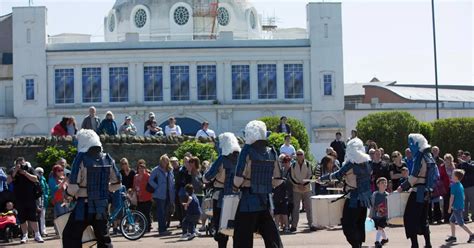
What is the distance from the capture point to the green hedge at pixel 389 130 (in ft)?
220

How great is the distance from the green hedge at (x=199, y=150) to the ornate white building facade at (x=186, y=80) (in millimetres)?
40988

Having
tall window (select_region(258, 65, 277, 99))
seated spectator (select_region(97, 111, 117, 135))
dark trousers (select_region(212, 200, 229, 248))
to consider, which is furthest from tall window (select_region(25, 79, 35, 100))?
dark trousers (select_region(212, 200, 229, 248))

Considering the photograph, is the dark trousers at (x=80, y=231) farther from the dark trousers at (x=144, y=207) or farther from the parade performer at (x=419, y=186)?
the dark trousers at (x=144, y=207)

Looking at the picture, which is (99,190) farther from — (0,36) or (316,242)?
(0,36)

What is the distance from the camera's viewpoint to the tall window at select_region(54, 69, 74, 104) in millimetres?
76688

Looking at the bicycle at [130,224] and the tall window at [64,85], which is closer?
the bicycle at [130,224]

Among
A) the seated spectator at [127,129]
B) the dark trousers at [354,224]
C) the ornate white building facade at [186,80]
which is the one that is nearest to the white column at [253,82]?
the ornate white building facade at [186,80]

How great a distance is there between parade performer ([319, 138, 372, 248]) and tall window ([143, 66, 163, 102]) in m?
58.1

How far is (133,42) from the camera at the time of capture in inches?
3036

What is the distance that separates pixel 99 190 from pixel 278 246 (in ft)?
8.92

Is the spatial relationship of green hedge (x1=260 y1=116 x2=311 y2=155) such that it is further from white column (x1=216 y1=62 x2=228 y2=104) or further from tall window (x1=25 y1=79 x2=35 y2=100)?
tall window (x1=25 y1=79 x2=35 y2=100)

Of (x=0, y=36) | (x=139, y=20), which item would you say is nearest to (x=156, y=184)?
(x=139, y=20)

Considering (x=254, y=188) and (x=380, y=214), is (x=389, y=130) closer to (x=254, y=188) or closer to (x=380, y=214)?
(x=380, y=214)

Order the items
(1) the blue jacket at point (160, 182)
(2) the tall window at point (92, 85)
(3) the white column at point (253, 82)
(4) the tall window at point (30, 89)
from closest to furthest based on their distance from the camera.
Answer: (1) the blue jacket at point (160, 182), (2) the tall window at point (92, 85), (3) the white column at point (253, 82), (4) the tall window at point (30, 89)
